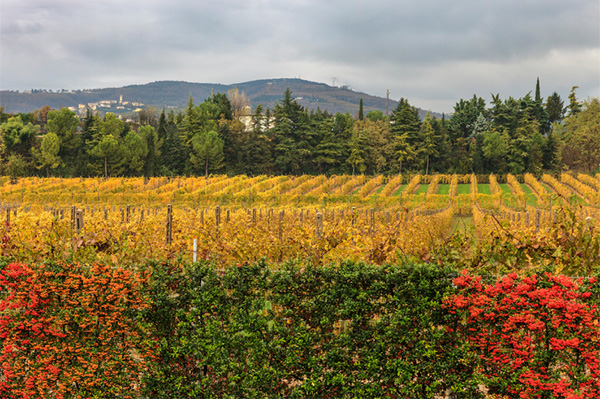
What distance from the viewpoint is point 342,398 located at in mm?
5324

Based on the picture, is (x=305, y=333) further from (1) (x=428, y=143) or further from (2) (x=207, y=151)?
(1) (x=428, y=143)

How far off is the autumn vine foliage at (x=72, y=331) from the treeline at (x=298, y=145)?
48881 mm

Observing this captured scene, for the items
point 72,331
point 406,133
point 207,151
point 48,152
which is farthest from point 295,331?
point 406,133

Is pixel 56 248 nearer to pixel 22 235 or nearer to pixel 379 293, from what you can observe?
pixel 22 235

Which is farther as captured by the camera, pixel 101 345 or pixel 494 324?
pixel 101 345

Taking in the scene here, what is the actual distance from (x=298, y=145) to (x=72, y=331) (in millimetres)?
54173

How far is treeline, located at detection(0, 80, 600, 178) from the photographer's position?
53.5 metres

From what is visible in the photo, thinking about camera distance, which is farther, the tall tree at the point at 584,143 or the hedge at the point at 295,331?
the tall tree at the point at 584,143

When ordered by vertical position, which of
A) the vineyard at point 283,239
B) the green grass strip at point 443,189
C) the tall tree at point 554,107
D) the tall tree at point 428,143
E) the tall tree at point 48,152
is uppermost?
the tall tree at point 554,107

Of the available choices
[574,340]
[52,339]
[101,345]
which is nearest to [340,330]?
[574,340]

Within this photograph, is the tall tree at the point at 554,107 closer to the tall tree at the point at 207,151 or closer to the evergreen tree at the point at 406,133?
the evergreen tree at the point at 406,133

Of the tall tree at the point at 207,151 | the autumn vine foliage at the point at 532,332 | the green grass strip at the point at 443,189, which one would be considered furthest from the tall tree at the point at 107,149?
the autumn vine foliage at the point at 532,332

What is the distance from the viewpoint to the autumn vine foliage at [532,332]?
196 inches

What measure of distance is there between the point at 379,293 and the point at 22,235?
8.68 m
